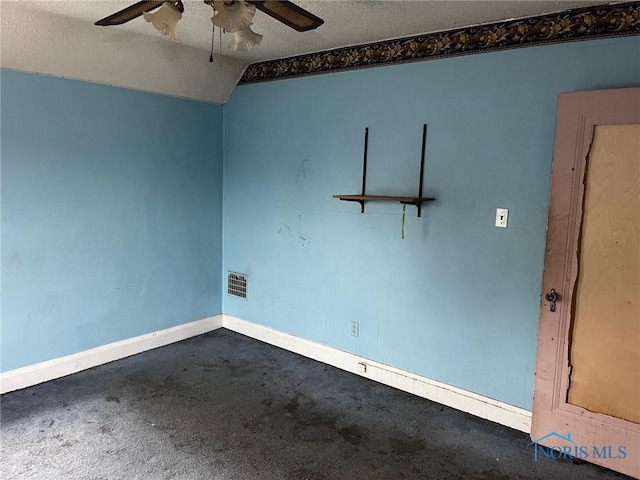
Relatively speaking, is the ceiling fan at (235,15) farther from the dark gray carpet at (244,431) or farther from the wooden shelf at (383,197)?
the dark gray carpet at (244,431)

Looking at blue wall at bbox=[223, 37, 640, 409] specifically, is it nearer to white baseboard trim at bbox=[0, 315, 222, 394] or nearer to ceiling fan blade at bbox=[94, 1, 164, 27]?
white baseboard trim at bbox=[0, 315, 222, 394]

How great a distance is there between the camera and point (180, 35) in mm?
2980

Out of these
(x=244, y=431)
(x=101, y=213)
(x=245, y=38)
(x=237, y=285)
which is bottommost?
(x=244, y=431)

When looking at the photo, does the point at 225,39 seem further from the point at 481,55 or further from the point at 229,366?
the point at 229,366

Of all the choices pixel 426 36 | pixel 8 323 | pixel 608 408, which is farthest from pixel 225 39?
pixel 608 408

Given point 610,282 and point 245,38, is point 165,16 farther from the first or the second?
point 610,282

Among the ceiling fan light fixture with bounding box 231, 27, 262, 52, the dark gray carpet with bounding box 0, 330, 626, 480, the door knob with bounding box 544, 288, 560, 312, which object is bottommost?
the dark gray carpet with bounding box 0, 330, 626, 480

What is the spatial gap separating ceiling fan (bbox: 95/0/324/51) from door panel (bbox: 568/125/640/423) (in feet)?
5.17

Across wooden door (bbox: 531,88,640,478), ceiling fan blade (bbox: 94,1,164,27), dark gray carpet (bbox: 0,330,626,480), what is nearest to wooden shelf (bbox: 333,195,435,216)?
wooden door (bbox: 531,88,640,478)

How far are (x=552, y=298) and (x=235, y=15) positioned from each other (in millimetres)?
2061

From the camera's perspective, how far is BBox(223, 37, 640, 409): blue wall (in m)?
2.54

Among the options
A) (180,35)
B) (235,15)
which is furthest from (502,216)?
(180,35)

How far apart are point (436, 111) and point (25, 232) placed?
270cm

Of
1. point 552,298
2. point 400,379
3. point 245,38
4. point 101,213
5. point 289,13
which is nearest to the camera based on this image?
point 289,13
